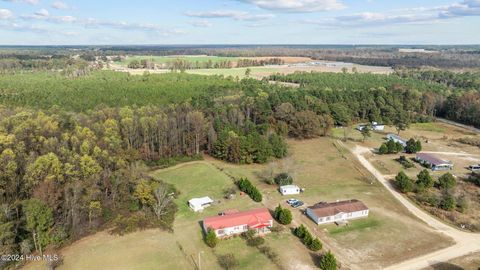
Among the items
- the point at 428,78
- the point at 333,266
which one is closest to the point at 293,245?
the point at 333,266

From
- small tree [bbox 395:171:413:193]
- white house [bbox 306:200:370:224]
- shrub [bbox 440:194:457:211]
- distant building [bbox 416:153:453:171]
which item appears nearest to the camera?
white house [bbox 306:200:370:224]

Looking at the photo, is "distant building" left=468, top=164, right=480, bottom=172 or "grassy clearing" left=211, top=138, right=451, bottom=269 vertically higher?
"distant building" left=468, top=164, right=480, bottom=172

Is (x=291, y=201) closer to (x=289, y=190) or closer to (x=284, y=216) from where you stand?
(x=289, y=190)

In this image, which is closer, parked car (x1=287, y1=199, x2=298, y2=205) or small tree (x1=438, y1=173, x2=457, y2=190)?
parked car (x1=287, y1=199, x2=298, y2=205)

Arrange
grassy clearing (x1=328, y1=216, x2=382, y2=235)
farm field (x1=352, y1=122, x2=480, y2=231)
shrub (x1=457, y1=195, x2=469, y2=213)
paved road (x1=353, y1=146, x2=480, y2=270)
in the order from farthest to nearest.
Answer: shrub (x1=457, y1=195, x2=469, y2=213)
farm field (x1=352, y1=122, x2=480, y2=231)
grassy clearing (x1=328, y1=216, x2=382, y2=235)
paved road (x1=353, y1=146, x2=480, y2=270)

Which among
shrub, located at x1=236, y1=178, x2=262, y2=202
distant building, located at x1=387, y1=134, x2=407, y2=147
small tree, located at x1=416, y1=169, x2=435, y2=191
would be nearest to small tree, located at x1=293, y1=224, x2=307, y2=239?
shrub, located at x1=236, y1=178, x2=262, y2=202

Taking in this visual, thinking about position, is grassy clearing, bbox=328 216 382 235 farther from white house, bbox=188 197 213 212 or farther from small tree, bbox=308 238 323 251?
white house, bbox=188 197 213 212

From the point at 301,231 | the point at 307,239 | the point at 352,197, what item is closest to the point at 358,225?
the point at 352,197
